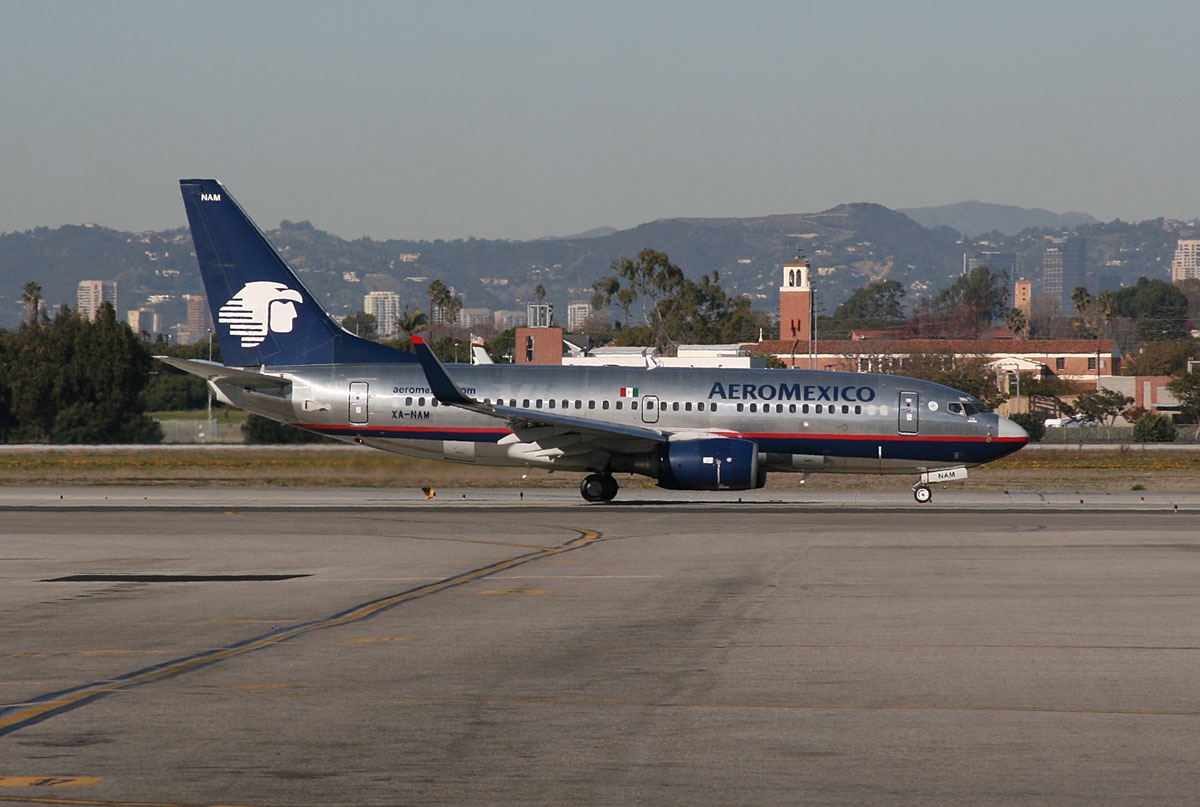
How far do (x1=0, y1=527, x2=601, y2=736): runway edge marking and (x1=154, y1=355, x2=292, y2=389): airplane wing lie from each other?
16305 millimetres

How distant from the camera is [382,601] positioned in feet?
56.3

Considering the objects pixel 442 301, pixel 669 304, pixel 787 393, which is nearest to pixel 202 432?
pixel 787 393

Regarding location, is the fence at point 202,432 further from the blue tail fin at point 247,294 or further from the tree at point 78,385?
the blue tail fin at point 247,294

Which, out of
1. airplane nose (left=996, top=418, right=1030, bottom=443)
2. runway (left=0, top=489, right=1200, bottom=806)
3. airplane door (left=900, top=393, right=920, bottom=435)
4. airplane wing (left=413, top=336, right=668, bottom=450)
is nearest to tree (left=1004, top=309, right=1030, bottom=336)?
airplane nose (left=996, top=418, right=1030, bottom=443)

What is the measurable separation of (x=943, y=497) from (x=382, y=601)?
75.8 feet

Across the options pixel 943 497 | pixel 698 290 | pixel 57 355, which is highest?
pixel 698 290

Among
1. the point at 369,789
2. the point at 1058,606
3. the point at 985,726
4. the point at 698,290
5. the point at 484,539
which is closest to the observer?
the point at 369,789

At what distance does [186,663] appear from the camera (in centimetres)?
1238

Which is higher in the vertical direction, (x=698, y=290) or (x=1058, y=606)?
(x=698, y=290)

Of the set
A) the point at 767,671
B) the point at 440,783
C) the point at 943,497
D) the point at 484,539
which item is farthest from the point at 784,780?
the point at 943,497

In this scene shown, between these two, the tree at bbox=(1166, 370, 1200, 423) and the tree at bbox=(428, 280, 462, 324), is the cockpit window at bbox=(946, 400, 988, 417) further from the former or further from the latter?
the tree at bbox=(428, 280, 462, 324)

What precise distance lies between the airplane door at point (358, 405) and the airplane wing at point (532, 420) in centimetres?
266

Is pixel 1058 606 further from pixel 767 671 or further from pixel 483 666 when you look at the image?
pixel 483 666

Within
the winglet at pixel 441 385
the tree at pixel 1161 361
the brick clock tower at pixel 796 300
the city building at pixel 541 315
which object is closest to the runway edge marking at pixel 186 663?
the winglet at pixel 441 385
